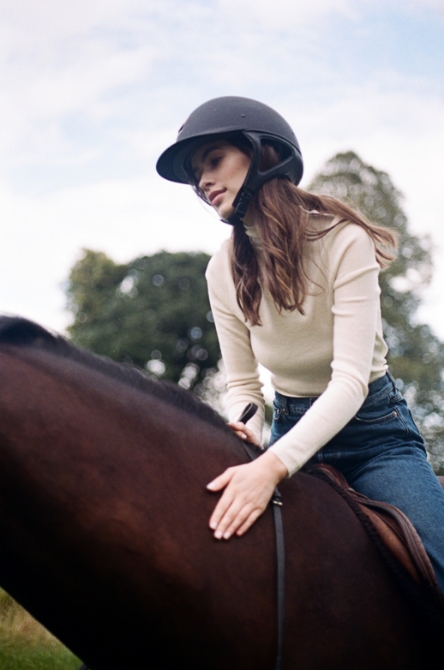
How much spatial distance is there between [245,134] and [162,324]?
30.5 meters

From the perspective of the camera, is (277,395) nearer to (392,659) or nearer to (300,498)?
(300,498)

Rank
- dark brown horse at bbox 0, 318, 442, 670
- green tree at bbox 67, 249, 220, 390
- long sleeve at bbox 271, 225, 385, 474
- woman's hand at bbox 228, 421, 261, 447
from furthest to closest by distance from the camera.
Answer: green tree at bbox 67, 249, 220, 390, woman's hand at bbox 228, 421, 261, 447, long sleeve at bbox 271, 225, 385, 474, dark brown horse at bbox 0, 318, 442, 670

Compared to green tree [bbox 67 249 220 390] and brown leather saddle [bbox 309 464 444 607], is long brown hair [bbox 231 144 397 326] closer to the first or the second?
brown leather saddle [bbox 309 464 444 607]

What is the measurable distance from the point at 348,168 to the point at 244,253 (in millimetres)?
27099

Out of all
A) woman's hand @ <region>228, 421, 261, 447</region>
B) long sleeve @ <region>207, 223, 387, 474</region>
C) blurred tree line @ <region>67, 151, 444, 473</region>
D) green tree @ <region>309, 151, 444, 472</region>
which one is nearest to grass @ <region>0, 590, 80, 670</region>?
long sleeve @ <region>207, 223, 387, 474</region>

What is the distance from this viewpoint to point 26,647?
5152 millimetres

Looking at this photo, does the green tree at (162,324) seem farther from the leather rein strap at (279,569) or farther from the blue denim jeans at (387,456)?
the leather rein strap at (279,569)

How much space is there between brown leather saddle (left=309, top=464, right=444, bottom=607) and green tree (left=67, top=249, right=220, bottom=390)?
28.5 m

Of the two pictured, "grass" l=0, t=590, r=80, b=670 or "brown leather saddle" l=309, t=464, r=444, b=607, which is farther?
"grass" l=0, t=590, r=80, b=670

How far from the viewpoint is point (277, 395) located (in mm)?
3369

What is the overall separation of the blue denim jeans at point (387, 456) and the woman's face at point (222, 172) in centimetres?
95

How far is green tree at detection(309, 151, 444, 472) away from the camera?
27.3m

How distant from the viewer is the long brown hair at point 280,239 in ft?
9.82

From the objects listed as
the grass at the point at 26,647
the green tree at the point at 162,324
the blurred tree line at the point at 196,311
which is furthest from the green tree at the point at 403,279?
the grass at the point at 26,647
